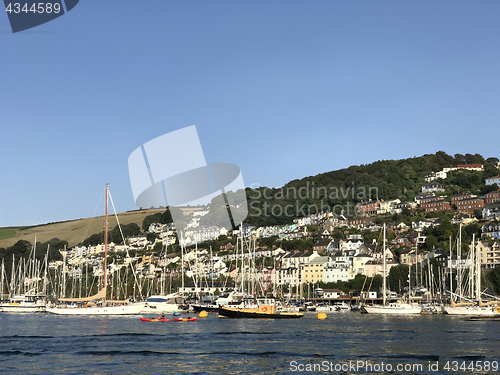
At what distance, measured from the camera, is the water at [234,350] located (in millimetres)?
26406

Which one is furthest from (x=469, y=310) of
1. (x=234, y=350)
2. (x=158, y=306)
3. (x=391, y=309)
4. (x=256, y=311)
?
(x=234, y=350)

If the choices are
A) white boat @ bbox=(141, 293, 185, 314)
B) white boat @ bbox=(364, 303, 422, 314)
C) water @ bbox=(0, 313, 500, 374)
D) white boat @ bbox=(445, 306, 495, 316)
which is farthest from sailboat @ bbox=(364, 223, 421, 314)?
white boat @ bbox=(141, 293, 185, 314)

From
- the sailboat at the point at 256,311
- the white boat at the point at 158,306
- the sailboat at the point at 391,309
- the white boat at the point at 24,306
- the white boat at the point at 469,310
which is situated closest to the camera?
the sailboat at the point at 256,311

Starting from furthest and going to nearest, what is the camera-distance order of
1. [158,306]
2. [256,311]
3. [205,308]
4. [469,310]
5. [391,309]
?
[205,308], [158,306], [469,310], [391,309], [256,311]

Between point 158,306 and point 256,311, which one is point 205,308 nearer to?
point 158,306

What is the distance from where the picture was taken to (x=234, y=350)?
32.6 meters

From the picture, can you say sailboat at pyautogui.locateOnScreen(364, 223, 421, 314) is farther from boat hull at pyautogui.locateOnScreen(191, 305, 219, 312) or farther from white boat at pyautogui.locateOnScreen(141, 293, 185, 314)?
white boat at pyautogui.locateOnScreen(141, 293, 185, 314)

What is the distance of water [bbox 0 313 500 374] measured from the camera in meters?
26.4

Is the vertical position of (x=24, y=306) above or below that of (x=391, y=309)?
below

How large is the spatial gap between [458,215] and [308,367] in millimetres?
162395

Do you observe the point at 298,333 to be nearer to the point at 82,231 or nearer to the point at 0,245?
the point at 82,231

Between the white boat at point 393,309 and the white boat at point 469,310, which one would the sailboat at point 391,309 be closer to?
the white boat at point 393,309

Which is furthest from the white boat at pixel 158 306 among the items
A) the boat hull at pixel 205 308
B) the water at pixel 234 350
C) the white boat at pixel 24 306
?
the water at pixel 234 350

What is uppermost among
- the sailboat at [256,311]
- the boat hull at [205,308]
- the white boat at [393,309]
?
the sailboat at [256,311]
